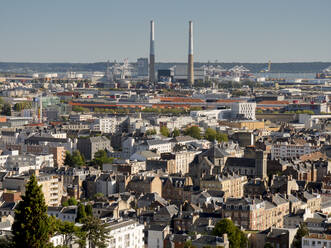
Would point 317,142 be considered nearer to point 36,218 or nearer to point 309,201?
point 309,201

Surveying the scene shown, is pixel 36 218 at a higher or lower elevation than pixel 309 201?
higher

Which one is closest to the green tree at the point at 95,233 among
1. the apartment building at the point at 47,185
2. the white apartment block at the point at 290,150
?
the apartment building at the point at 47,185

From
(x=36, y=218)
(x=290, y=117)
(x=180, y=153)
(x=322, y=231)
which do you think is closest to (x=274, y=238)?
(x=322, y=231)

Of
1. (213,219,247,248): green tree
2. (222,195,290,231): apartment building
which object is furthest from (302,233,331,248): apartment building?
(222,195,290,231): apartment building

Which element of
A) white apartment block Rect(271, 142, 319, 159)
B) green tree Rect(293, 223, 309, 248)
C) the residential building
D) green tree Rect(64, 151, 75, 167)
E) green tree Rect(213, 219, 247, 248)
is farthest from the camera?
the residential building

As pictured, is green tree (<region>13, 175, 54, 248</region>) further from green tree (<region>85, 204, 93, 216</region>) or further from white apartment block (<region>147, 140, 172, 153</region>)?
white apartment block (<region>147, 140, 172, 153</region>)

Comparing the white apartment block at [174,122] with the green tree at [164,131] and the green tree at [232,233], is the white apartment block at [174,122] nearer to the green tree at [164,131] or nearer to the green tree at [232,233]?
the green tree at [164,131]
